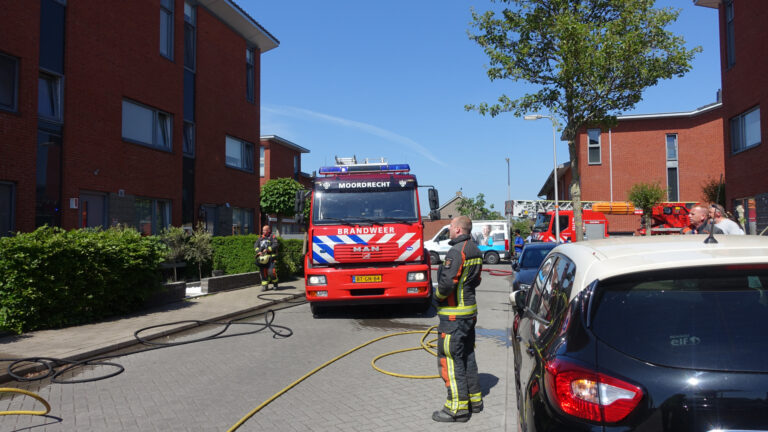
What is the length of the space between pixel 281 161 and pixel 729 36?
92.0 feet

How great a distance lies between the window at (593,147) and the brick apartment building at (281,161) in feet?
61.7

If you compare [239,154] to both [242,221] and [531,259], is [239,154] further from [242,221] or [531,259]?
[531,259]

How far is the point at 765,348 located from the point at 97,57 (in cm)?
1603

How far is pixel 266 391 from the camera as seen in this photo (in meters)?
5.47

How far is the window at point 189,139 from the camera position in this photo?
18891 mm

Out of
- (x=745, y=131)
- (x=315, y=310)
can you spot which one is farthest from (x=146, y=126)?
(x=745, y=131)

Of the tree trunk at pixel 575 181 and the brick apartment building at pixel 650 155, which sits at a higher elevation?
the brick apartment building at pixel 650 155

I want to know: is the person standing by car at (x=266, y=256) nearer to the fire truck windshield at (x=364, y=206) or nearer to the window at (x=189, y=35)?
the fire truck windshield at (x=364, y=206)

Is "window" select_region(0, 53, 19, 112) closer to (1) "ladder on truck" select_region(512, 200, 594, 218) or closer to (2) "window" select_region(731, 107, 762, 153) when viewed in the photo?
(2) "window" select_region(731, 107, 762, 153)

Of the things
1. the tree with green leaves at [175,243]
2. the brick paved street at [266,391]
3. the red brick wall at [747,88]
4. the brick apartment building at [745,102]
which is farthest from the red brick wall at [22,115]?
the red brick wall at [747,88]

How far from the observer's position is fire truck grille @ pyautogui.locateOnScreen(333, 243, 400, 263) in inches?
385

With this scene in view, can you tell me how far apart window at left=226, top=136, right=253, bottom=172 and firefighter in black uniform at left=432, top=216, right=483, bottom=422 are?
1854cm

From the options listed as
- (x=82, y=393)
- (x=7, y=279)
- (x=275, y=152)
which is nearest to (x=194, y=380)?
(x=82, y=393)

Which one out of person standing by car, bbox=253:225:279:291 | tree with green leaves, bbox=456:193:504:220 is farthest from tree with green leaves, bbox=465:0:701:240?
tree with green leaves, bbox=456:193:504:220
